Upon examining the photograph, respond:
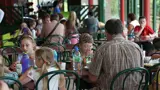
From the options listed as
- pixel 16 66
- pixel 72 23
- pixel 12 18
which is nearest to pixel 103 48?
pixel 16 66

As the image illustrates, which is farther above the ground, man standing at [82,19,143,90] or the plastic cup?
man standing at [82,19,143,90]

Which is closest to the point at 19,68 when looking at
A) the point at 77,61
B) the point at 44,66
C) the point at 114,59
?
the point at 77,61

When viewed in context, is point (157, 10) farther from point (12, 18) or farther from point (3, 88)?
point (3, 88)

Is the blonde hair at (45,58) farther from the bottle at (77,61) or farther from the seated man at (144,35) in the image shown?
the seated man at (144,35)

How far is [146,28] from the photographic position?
7.64 meters

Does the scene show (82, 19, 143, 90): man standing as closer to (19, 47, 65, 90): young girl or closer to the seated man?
(19, 47, 65, 90): young girl

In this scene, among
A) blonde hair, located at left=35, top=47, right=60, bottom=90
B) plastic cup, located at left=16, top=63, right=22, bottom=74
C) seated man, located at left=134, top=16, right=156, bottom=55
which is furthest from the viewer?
seated man, located at left=134, top=16, right=156, bottom=55

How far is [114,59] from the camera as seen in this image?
355 cm

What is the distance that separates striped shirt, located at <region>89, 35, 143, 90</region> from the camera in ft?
11.6

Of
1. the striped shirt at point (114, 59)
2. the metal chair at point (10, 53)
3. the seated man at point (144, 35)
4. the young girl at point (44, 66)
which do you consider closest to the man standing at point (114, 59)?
the striped shirt at point (114, 59)

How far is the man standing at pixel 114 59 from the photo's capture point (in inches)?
140

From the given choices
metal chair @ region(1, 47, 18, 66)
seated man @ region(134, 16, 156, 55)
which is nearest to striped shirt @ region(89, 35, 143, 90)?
metal chair @ region(1, 47, 18, 66)

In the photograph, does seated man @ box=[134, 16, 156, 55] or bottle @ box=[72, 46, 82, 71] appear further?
seated man @ box=[134, 16, 156, 55]

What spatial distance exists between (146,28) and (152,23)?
5.14 meters
